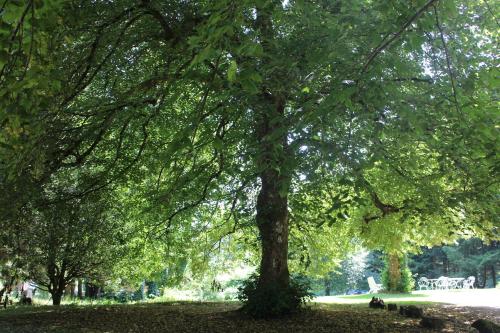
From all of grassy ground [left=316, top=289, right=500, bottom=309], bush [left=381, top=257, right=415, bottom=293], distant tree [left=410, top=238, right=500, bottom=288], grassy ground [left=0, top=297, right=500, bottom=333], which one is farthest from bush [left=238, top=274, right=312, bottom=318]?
distant tree [left=410, top=238, right=500, bottom=288]

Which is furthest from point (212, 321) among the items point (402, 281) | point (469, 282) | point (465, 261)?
point (465, 261)

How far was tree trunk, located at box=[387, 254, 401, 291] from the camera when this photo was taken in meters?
22.0

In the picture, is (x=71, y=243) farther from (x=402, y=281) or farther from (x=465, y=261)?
(x=465, y=261)

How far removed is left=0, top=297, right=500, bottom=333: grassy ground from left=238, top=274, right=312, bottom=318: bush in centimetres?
22

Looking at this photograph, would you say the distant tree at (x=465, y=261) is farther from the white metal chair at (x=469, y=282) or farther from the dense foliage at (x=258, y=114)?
the dense foliage at (x=258, y=114)

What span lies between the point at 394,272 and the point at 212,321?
1462 centimetres

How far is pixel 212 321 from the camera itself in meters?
9.98

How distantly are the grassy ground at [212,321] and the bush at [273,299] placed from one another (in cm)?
22

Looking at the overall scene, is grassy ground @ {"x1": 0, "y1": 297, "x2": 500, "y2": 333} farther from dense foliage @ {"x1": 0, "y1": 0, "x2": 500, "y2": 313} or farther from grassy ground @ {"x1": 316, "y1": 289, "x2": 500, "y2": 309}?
grassy ground @ {"x1": 316, "y1": 289, "x2": 500, "y2": 309}

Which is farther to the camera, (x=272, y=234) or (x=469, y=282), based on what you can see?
(x=469, y=282)

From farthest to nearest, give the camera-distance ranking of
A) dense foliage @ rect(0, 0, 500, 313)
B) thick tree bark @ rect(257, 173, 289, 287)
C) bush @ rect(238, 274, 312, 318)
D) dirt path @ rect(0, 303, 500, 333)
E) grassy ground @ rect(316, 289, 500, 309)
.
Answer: grassy ground @ rect(316, 289, 500, 309)
thick tree bark @ rect(257, 173, 289, 287)
bush @ rect(238, 274, 312, 318)
dirt path @ rect(0, 303, 500, 333)
dense foliage @ rect(0, 0, 500, 313)

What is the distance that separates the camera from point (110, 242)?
1456 centimetres

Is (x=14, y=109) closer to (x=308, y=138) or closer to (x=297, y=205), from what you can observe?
(x=308, y=138)

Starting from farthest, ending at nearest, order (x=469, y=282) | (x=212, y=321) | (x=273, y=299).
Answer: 1. (x=469, y=282)
2. (x=212, y=321)
3. (x=273, y=299)
